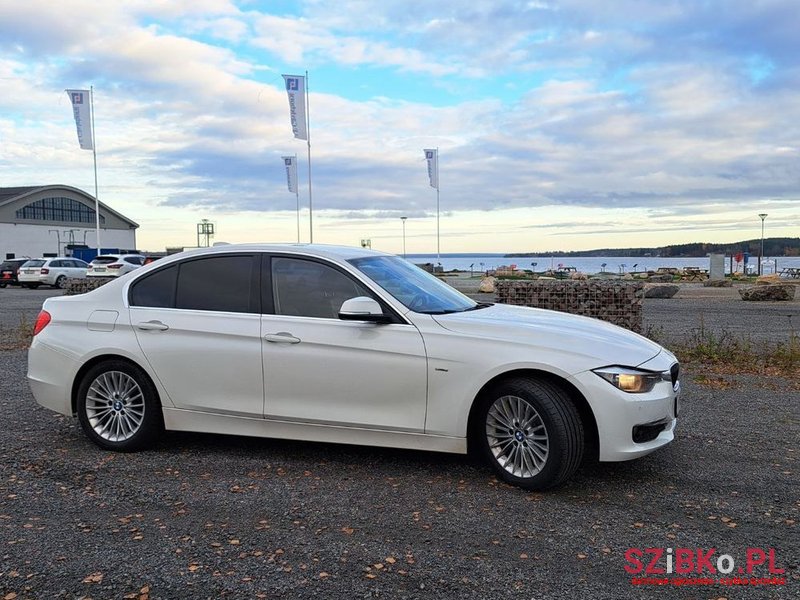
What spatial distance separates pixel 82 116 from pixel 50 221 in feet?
147

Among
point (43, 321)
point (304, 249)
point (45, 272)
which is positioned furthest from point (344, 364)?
point (45, 272)

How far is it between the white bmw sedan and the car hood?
0.01 meters

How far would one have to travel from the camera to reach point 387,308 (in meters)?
5.18

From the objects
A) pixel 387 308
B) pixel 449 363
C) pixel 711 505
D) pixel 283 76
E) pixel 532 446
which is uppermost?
pixel 283 76

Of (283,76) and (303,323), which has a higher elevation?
(283,76)

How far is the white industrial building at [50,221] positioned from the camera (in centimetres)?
7638

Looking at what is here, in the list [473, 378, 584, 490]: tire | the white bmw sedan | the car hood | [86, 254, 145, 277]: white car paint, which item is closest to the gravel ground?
[473, 378, 584, 490]: tire

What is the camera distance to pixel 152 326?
5.67 m

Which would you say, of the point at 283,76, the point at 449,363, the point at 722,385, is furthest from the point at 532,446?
the point at 283,76

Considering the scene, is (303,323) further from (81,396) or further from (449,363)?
(81,396)

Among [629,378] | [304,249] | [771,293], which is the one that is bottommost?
[771,293]

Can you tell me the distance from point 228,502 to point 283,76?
31020mm

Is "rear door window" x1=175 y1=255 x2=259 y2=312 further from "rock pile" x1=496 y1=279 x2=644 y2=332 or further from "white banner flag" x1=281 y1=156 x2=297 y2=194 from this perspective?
"white banner flag" x1=281 y1=156 x2=297 y2=194

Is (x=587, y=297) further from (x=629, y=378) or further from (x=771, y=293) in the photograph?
(x=771, y=293)
